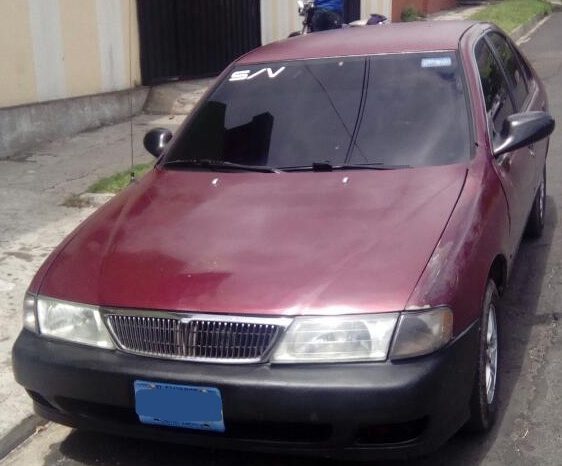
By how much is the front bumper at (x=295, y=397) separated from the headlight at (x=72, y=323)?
39mm

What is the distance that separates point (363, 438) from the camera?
3.15 meters

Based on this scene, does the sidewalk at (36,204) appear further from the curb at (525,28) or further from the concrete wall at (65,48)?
the curb at (525,28)

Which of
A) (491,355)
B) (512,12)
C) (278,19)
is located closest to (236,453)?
(491,355)

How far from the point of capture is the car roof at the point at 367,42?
479cm

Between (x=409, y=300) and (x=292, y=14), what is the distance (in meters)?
11.8

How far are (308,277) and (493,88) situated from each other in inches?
85.8

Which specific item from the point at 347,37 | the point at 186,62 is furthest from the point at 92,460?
the point at 186,62

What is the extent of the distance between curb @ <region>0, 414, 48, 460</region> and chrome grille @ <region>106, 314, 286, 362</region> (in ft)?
3.34

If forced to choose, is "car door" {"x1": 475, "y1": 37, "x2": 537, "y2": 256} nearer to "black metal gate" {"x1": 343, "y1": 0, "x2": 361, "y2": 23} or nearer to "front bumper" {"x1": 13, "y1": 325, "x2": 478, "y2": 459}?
"front bumper" {"x1": 13, "y1": 325, "x2": 478, "y2": 459}

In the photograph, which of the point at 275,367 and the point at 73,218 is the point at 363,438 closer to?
the point at 275,367

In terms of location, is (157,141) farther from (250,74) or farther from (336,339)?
(336,339)

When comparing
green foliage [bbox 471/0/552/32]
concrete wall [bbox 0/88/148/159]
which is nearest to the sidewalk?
→ concrete wall [bbox 0/88/148/159]

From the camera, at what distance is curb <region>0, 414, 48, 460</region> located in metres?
3.93

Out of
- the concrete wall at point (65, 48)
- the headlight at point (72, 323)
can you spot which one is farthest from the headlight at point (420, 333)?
the concrete wall at point (65, 48)
